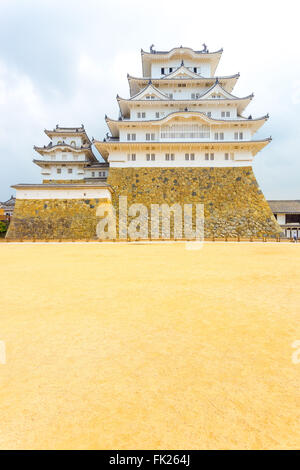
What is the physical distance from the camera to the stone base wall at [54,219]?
71.1 ft

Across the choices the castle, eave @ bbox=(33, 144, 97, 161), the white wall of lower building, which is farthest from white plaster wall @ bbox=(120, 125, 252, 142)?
eave @ bbox=(33, 144, 97, 161)

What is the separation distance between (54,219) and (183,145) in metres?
15.3

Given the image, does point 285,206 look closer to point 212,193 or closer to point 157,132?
point 212,193

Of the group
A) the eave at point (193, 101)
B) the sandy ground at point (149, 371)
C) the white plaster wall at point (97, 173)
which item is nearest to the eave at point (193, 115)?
the eave at point (193, 101)

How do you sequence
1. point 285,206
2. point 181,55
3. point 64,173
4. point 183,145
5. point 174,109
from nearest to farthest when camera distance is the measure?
point 183,145 < point 174,109 < point 181,55 < point 64,173 < point 285,206

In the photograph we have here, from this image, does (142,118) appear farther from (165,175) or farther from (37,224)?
(37,224)

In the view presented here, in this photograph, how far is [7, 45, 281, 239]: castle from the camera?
22422 millimetres

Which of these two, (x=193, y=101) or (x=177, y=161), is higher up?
(x=193, y=101)

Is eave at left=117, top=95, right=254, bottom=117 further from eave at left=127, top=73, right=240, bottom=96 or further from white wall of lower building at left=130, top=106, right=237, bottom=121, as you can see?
eave at left=127, top=73, right=240, bottom=96

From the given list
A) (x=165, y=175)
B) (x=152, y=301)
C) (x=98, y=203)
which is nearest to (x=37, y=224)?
(x=98, y=203)

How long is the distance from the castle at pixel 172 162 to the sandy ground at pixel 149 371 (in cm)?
1891

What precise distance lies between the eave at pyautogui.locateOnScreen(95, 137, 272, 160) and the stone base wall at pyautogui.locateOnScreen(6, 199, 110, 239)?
700 centimetres

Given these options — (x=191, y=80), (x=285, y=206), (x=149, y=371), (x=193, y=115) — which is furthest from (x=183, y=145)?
(x=149, y=371)

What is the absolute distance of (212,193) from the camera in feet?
82.0
